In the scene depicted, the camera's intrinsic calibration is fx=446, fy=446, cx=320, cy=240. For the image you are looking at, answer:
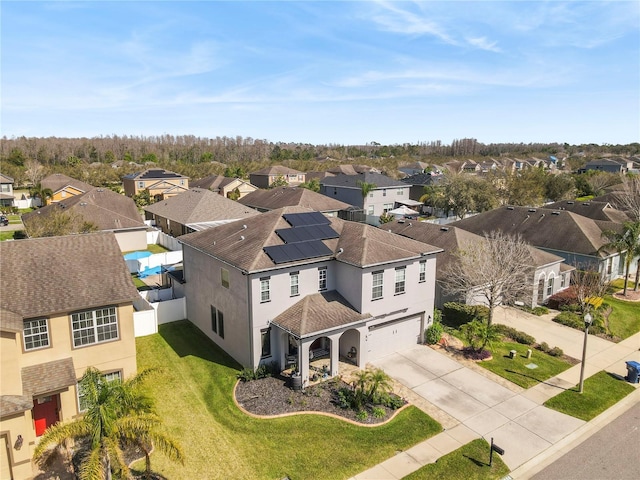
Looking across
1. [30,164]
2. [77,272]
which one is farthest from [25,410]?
[30,164]

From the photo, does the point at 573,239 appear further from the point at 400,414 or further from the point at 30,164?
the point at 30,164

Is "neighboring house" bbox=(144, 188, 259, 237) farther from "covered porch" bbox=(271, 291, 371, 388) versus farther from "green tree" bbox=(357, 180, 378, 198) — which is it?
"covered porch" bbox=(271, 291, 371, 388)

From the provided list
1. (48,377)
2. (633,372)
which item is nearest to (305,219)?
(48,377)

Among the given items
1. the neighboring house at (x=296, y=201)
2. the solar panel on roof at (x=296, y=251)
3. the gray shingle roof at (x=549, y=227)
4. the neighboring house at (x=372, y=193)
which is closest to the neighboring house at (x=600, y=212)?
the gray shingle roof at (x=549, y=227)

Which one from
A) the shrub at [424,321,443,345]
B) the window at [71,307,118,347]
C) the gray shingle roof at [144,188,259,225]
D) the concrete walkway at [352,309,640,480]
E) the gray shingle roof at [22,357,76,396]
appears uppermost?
the gray shingle roof at [144,188,259,225]

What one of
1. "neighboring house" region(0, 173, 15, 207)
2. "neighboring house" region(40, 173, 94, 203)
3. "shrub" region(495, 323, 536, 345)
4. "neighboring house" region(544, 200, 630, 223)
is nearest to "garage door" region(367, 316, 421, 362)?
"shrub" region(495, 323, 536, 345)

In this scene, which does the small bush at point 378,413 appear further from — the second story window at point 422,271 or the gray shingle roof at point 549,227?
the gray shingle roof at point 549,227
